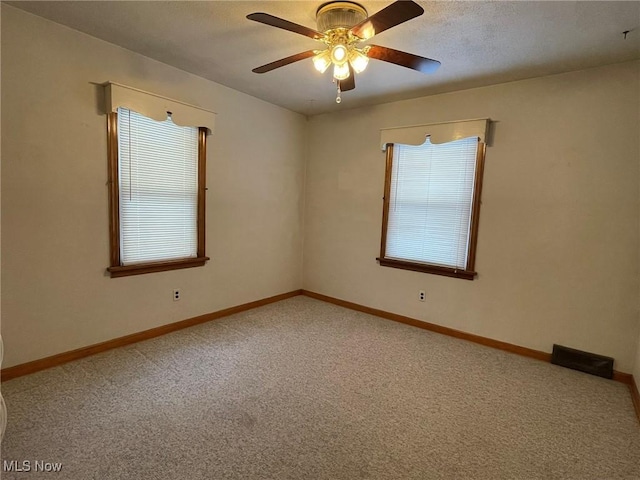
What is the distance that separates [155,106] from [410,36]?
2176 millimetres

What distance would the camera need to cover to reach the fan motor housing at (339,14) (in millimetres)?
1988

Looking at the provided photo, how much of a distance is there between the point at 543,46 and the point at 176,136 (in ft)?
10.3

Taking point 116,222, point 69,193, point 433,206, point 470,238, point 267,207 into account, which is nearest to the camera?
point 69,193

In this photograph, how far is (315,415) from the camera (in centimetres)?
213

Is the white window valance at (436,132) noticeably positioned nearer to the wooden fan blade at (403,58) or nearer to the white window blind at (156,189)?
the wooden fan blade at (403,58)

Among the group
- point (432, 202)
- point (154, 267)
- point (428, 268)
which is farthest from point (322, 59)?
point (428, 268)

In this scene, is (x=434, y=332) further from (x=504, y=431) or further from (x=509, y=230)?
(x=504, y=431)

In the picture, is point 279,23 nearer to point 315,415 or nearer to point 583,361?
point 315,415

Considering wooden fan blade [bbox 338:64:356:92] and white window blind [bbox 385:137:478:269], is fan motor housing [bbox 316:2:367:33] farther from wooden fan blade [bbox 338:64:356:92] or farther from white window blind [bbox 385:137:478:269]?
white window blind [bbox 385:137:478:269]

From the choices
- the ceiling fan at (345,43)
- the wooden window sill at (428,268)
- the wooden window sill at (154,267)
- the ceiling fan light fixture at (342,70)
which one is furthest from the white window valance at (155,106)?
the wooden window sill at (428,268)

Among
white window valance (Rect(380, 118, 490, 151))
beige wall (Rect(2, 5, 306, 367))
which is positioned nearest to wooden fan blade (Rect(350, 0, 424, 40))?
white window valance (Rect(380, 118, 490, 151))

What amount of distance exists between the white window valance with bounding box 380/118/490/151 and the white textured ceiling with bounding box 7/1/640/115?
38cm

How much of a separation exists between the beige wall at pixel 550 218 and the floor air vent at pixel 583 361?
0.07 meters

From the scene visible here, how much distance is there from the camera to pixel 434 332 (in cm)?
366
